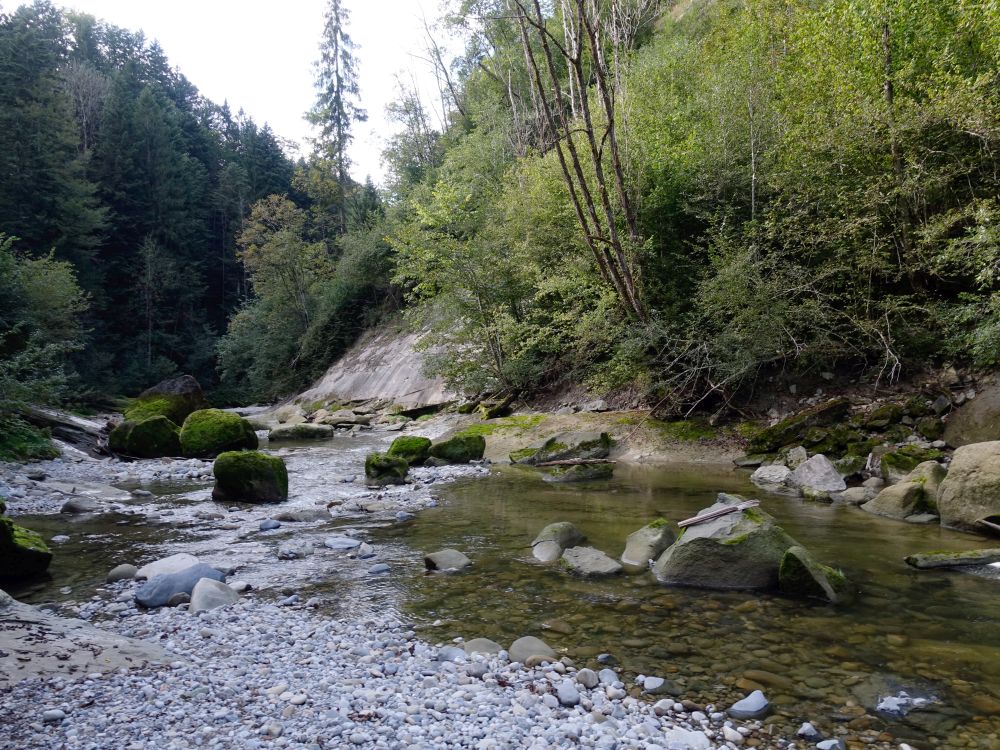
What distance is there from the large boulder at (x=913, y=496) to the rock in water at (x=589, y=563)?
482 cm

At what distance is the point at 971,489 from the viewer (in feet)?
24.2

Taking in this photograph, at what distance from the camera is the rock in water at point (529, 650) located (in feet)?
13.9

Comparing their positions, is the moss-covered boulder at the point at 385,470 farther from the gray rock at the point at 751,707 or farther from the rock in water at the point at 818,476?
the gray rock at the point at 751,707

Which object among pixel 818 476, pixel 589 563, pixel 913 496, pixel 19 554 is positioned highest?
pixel 19 554

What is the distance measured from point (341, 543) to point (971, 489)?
26.7 feet

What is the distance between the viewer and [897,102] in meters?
12.2

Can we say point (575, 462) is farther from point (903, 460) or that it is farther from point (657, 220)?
point (657, 220)

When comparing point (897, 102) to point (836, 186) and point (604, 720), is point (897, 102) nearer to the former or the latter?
point (836, 186)

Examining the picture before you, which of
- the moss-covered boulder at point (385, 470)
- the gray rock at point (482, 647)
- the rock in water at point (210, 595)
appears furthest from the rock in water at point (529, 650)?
the moss-covered boulder at point (385, 470)

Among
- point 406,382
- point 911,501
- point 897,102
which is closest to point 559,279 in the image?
point 897,102

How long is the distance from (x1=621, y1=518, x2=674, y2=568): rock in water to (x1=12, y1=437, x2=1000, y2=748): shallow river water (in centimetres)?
24

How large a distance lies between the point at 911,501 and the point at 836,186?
26.5 feet

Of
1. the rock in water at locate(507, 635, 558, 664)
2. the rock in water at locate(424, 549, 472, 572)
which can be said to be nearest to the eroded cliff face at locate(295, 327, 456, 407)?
the rock in water at locate(424, 549, 472, 572)

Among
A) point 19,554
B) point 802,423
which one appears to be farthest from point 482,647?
point 802,423
